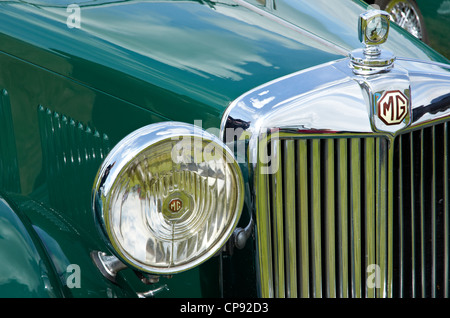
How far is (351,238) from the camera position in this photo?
181 centimetres

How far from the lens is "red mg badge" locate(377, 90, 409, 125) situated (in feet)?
5.62

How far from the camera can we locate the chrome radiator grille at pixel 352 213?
172cm

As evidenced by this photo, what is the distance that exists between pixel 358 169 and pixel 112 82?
707 mm

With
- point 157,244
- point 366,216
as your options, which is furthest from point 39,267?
point 366,216

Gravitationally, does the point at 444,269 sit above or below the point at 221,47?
below

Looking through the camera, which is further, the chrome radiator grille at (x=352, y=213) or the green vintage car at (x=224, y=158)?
the chrome radiator grille at (x=352, y=213)

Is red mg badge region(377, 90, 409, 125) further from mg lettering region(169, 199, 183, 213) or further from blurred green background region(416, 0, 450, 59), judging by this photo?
blurred green background region(416, 0, 450, 59)

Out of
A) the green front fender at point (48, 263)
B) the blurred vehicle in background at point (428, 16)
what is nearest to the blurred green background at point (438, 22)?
the blurred vehicle in background at point (428, 16)

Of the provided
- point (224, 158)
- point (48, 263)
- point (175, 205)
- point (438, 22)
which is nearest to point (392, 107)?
point (224, 158)

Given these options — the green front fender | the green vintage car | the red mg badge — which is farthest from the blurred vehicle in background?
the green front fender

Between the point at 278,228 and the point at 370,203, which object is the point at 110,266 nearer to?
the point at 278,228

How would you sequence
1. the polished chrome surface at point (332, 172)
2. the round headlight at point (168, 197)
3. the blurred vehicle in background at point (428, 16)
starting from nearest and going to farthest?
the round headlight at point (168, 197) < the polished chrome surface at point (332, 172) < the blurred vehicle in background at point (428, 16)

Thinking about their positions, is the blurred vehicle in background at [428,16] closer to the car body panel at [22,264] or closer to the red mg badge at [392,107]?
the red mg badge at [392,107]

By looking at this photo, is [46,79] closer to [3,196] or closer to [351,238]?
[3,196]
